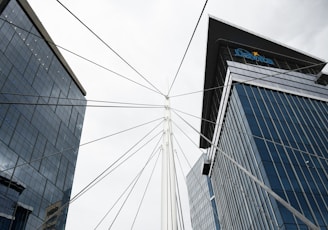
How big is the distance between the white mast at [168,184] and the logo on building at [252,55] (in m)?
35.6

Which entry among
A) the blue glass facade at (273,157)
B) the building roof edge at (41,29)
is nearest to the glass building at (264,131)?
the blue glass facade at (273,157)

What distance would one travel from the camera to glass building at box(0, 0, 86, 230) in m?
52.9

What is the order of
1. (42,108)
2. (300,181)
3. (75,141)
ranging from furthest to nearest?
1. (75,141)
2. (42,108)
3. (300,181)

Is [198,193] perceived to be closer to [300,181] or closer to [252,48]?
[252,48]

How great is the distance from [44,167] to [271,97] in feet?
188

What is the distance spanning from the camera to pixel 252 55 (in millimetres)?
44594

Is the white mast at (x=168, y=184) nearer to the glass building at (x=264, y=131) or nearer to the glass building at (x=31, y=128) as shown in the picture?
the glass building at (x=264, y=131)

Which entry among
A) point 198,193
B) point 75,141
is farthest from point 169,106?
point 198,193

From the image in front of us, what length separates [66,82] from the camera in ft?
279

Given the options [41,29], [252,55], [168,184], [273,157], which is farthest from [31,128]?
[168,184]

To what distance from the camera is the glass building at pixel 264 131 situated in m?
25.2

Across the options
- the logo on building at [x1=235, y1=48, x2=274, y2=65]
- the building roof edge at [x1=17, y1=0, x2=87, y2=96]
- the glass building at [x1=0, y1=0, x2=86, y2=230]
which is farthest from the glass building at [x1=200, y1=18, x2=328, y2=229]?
the building roof edge at [x1=17, y1=0, x2=87, y2=96]

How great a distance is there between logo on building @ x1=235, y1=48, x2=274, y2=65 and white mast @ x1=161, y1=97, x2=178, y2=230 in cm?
3562

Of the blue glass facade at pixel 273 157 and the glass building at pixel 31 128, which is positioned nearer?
the blue glass facade at pixel 273 157
